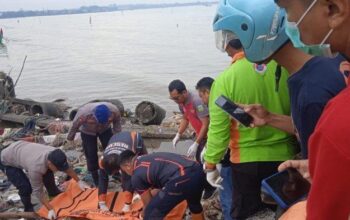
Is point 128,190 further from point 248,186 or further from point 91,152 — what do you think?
point 248,186

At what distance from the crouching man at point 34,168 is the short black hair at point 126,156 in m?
1.31

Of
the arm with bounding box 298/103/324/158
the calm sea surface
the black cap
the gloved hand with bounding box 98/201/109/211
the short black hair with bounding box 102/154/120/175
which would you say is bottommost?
the calm sea surface

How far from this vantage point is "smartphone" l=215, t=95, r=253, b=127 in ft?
8.75

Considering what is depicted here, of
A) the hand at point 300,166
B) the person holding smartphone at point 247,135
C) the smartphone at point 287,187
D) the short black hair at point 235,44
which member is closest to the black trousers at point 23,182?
the person holding smartphone at point 247,135

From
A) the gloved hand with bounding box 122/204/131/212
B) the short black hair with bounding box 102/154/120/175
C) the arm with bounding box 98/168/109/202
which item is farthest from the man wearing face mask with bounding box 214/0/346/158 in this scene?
the arm with bounding box 98/168/109/202

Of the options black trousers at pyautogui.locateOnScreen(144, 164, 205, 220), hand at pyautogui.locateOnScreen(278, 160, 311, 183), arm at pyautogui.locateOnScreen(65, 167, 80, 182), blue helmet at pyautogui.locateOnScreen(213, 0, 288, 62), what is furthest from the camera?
arm at pyautogui.locateOnScreen(65, 167, 80, 182)

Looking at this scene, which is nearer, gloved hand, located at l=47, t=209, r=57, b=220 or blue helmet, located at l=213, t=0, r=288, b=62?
blue helmet, located at l=213, t=0, r=288, b=62

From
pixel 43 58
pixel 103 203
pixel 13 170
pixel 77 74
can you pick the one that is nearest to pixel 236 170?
pixel 103 203

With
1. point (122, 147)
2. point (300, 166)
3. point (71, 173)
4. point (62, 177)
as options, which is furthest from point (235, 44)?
point (62, 177)

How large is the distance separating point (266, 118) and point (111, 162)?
2.83 m

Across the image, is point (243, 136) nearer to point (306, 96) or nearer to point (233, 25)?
point (233, 25)

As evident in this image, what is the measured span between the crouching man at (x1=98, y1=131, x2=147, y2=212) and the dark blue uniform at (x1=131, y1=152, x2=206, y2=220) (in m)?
0.58

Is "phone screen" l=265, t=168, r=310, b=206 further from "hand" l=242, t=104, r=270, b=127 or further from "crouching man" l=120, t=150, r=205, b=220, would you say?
"crouching man" l=120, t=150, r=205, b=220

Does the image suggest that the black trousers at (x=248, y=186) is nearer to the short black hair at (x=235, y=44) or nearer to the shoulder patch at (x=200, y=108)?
the short black hair at (x=235, y=44)
